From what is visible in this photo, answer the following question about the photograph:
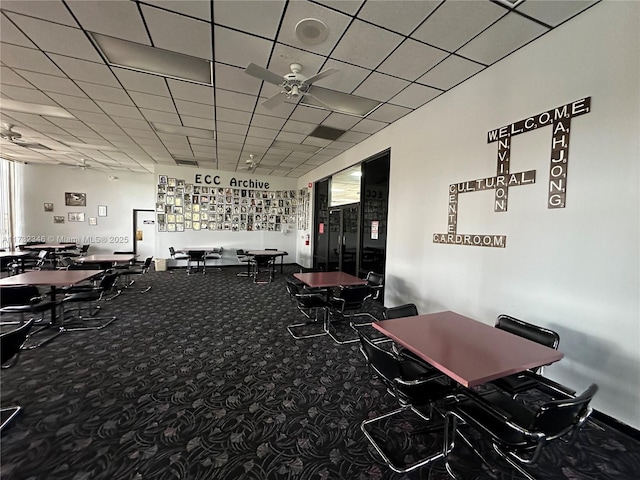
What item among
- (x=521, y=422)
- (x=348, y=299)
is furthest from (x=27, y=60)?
(x=521, y=422)

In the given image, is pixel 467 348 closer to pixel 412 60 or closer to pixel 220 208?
pixel 412 60

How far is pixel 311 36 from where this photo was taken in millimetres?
2764

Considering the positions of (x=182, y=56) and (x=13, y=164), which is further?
(x=13, y=164)

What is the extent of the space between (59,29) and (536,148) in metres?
5.16

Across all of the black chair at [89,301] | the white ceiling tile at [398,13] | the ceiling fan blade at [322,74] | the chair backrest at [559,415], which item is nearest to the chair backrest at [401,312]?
the chair backrest at [559,415]

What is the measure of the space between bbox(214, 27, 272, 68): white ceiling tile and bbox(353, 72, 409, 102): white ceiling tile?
1.39m

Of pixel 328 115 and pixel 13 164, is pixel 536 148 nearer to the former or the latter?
pixel 328 115

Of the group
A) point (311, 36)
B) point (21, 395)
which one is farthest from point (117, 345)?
point (311, 36)

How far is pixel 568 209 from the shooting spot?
7.99 ft

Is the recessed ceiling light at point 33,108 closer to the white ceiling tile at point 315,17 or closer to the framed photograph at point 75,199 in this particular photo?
Answer: the white ceiling tile at point 315,17

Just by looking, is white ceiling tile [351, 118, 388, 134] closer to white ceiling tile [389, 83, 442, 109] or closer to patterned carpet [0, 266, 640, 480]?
white ceiling tile [389, 83, 442, 109]

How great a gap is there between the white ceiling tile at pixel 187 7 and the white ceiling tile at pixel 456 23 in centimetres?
207

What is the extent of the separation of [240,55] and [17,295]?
424 centimetres

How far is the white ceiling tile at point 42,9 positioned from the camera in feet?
7.92
